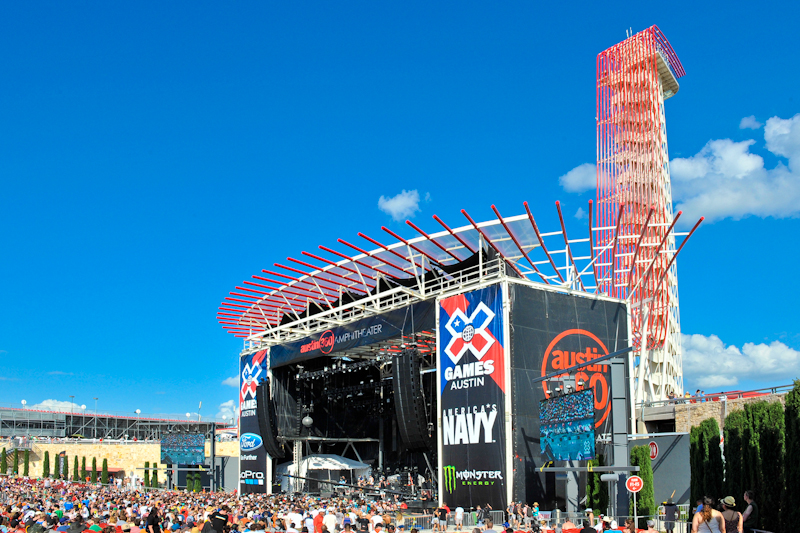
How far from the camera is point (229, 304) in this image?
4056cm

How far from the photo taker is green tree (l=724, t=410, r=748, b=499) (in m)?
16.8

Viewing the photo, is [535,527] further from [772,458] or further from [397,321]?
[397,321]

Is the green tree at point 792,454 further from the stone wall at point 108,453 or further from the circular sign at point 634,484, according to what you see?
the stone wall at point 108,453

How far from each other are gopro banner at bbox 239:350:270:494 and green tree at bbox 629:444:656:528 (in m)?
25.0

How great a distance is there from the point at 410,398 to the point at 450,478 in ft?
11.5

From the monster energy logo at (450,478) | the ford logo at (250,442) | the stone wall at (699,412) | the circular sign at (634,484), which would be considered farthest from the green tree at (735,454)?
the ford logo at (250,442)

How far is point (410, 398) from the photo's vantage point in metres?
30.0

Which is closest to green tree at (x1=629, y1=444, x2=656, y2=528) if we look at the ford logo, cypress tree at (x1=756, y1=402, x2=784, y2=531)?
cypress tree at (x1=756, y1=402, x2=784, y2=531)

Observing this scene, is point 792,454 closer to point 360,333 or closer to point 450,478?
point 450,478

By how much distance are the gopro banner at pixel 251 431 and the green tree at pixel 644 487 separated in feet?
82.1

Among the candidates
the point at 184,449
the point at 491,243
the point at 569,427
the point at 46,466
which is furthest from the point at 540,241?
the point at 46,466

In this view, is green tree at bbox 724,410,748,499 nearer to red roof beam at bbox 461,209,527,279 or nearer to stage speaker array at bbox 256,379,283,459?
red roof beam at bbox 461,209,527,279

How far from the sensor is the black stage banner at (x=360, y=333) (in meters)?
32.1

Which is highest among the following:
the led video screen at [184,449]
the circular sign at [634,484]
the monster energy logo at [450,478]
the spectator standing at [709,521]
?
the spectator standing at [709,521]
